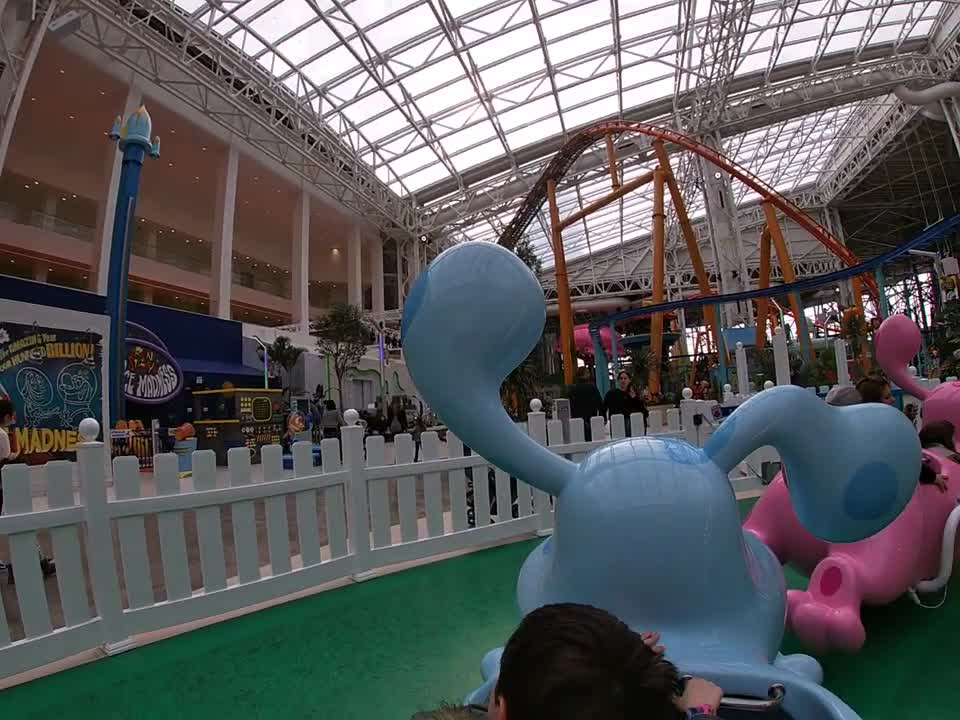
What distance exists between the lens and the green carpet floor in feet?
6.20

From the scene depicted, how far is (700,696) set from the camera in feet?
2.78

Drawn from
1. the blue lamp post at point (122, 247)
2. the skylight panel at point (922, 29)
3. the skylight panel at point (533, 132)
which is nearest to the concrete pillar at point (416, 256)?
the skylight panel at point (533, 132)

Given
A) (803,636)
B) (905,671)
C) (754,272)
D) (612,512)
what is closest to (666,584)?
(612,512)

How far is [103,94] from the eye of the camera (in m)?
16.1

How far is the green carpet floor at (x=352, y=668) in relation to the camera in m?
1.89

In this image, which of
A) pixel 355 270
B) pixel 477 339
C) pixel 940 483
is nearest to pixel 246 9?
pixel 355 270

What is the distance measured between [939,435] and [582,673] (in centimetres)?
259

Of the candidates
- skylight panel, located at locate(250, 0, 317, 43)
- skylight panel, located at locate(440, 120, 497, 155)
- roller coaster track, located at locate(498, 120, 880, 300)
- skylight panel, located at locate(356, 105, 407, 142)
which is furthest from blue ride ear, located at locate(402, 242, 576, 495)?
skylight panel, located at locate(440, 120, 497, 155)

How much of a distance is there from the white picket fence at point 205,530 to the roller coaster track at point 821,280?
7113 millimetres

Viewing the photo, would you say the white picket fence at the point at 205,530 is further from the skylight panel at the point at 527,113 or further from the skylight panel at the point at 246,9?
the skylight panel at the point at 527,113

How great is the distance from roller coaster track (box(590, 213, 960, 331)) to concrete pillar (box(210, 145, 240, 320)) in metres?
11.0

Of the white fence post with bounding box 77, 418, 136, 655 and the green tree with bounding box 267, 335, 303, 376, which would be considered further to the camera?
the green tree with bounding box 267, 335, 303, 376

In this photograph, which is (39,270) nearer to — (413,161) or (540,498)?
(413,161)

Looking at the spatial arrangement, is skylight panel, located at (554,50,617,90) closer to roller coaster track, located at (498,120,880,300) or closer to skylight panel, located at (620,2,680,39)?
skylight panel, located at (620,2,680,39)
